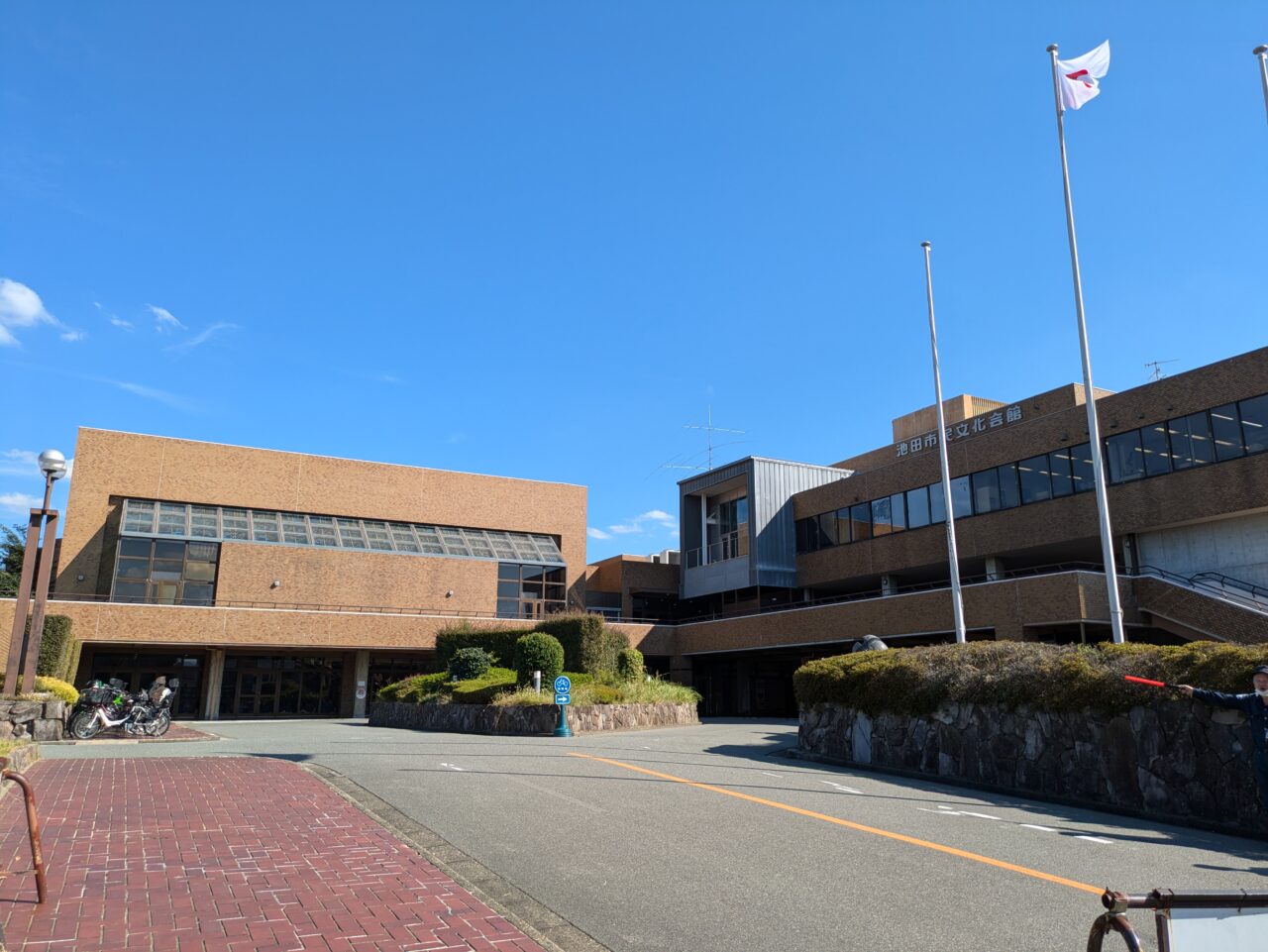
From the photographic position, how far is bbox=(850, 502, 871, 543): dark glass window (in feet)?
121

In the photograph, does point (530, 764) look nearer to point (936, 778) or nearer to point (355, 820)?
point (355, 820)

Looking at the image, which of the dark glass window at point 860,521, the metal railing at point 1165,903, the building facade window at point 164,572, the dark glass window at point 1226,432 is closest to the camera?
the metal railing at point 1165,903

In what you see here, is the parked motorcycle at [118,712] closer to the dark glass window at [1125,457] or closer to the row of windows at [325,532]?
the row of windows at [325,532]

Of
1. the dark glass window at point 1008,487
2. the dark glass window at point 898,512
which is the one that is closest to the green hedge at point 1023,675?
the dark glass window at point 1008,487

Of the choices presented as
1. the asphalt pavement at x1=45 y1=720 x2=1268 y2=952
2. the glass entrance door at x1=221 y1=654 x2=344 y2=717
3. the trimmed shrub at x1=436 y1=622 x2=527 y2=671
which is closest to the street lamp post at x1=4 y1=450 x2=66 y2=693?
the asphalt pavement at x1=45 y1=720 x2=1268 y2=952

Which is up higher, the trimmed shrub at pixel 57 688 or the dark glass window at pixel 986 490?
the dark glass window at pixel 986 490

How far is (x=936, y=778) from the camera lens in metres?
13.3

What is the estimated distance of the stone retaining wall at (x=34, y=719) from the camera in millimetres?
17109

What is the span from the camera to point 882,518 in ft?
118

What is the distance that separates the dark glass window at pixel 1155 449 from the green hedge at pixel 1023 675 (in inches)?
603

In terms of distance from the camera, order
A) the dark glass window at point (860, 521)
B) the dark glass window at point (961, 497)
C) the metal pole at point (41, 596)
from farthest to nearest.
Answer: the dark glass window at point (860, 521) < the dark glass window at point (961, 497) < the metal pole at point (41, 596)

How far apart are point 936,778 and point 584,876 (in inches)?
316

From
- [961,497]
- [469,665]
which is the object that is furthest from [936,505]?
[469,665]

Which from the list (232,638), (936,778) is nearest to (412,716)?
(232,638)
